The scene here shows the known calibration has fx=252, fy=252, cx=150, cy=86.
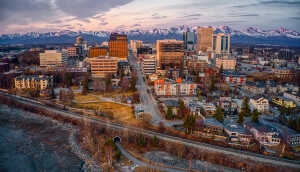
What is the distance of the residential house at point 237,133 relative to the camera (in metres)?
11.1

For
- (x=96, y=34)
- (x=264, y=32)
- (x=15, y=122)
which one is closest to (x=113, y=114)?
(x=15, y=122)

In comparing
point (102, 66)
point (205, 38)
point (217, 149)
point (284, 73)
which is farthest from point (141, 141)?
point (205, 38)

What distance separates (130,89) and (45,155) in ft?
35.5

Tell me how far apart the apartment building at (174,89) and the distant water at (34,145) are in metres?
7.96

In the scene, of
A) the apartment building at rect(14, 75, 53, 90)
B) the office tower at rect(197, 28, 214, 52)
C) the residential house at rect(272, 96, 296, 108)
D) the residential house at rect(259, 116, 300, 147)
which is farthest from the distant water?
the office tower at rect(197, 28, 214, 52)

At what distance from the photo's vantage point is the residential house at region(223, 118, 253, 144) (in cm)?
1106

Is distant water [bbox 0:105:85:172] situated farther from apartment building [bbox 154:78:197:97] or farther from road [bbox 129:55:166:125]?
apartment building [bbox 154:78:197:97]

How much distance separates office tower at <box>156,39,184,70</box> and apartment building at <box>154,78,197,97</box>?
439 inches

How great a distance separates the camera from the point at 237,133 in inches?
444

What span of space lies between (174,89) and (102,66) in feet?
35.5

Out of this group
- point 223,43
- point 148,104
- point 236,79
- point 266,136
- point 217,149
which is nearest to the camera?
point 217,149

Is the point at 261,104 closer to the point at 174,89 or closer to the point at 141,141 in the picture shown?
the point at 174,89

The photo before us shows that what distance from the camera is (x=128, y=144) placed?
11.0m

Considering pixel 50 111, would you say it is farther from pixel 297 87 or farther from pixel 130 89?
pixel 297 87
